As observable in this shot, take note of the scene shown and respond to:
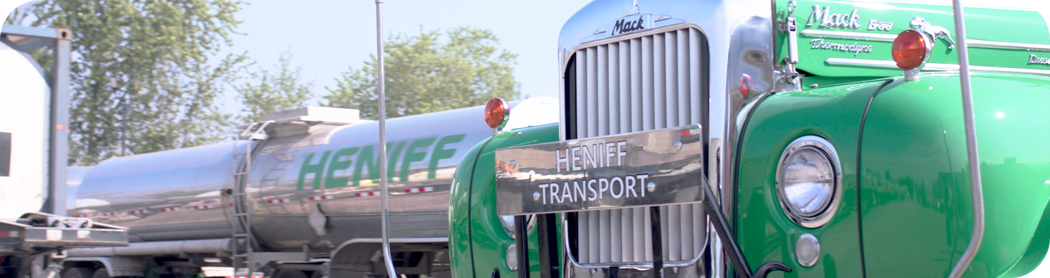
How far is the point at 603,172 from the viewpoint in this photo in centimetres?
323

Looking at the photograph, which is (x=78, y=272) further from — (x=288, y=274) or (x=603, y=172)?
(x=603, y=172)

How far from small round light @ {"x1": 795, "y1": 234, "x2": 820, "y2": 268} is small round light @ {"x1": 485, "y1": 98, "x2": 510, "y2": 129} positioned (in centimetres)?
194

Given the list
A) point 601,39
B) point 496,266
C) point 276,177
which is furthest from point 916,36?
point 276,177

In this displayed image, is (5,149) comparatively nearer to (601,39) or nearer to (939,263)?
(601,39)

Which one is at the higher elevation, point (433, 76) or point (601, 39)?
point (433, 76)

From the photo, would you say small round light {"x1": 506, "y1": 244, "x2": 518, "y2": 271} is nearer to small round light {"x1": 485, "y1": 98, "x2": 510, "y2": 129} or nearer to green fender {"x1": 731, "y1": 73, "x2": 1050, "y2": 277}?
small round light {"x1": 485, "y1": 98, "x2": 510, "y2": 129}

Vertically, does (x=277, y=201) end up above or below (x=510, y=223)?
below

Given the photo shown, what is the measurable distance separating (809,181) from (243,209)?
10.6 meters

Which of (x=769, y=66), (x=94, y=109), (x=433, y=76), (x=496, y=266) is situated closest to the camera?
(x=769, y=66)

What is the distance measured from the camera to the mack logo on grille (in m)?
3.63

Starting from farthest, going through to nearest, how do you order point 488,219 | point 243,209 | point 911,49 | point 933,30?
point 243,209, point 488,219, point 933,30, point 911,49

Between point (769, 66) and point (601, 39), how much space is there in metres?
0.69

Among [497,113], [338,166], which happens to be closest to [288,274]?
[338,166]

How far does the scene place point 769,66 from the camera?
138 inches
